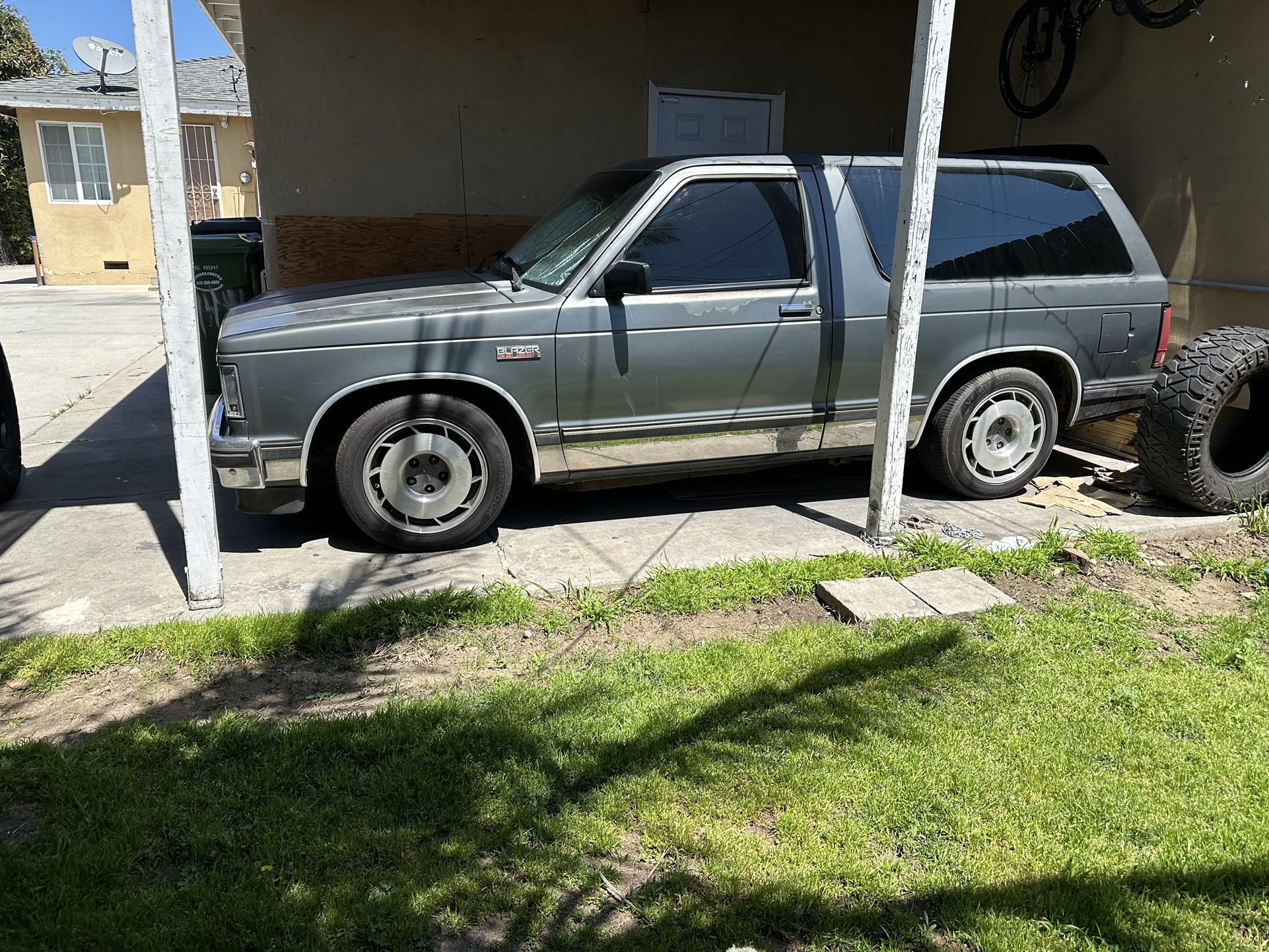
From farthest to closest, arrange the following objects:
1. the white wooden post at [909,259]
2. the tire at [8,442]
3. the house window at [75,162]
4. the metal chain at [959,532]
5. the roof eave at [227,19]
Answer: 1. the house window at [75,162]
2. the roof eave at [227,19]
3. the tire at [8,442]
4. the metal chain at [959,532]
5. the white wooden post at [909,259]

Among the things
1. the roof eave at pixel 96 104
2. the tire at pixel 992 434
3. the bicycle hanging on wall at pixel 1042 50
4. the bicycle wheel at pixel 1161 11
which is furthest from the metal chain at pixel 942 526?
the roof eave at pixel 96 104

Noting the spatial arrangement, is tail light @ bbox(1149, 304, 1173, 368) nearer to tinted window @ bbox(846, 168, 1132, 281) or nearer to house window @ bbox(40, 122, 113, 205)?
tinted window @ bbox(846, 168, 1132, 281)

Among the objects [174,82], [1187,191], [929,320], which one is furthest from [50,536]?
[1187,191]

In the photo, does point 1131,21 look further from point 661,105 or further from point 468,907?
point 468,907

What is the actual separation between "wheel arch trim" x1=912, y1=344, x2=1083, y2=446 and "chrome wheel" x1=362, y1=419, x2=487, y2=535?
2524 millimetres

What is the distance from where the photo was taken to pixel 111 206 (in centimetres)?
2130

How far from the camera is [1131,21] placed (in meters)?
7.05

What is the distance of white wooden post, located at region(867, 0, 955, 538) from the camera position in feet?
14.5

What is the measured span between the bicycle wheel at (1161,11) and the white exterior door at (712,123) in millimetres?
3050

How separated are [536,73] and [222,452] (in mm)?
5019

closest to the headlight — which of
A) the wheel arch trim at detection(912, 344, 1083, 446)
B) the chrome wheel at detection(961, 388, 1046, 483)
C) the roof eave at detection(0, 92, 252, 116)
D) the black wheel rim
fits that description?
the wheel arch trim at detection(912, 344, 1083, 446)

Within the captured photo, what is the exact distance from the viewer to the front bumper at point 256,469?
4395 mm

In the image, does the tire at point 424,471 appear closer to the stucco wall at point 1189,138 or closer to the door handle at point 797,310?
the door handle at point 797,310

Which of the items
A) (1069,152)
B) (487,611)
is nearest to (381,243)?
(487,611)
